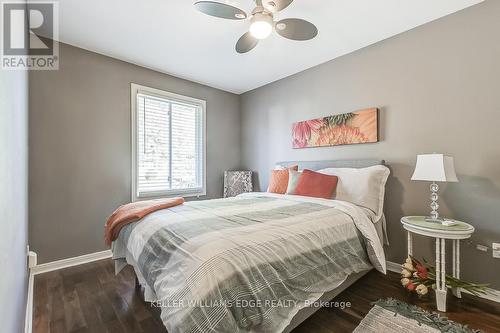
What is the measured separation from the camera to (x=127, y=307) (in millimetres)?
1830

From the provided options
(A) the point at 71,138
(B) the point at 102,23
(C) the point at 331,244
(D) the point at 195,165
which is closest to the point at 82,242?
(A) the point at 71,138

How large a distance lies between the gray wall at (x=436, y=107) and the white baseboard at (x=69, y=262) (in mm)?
3159

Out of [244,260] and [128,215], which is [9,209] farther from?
[244,260]

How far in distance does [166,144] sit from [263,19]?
2430 mm

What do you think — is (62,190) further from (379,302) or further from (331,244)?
(379,302)

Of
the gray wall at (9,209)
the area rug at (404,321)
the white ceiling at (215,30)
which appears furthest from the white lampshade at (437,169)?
the gray wall at (9,209)

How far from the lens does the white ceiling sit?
6.84 feet

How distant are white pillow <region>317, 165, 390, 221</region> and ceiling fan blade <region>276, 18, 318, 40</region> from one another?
152cm

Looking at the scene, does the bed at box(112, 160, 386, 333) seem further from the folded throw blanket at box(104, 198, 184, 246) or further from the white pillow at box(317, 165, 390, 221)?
the white pillow at box(317, 165, 390, 221)

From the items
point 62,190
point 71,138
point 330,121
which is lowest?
point 62,190

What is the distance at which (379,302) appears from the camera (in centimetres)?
187

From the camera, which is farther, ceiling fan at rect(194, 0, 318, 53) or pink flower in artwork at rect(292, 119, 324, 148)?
pink flower in artwork at rect(292, 119, 324, 148)

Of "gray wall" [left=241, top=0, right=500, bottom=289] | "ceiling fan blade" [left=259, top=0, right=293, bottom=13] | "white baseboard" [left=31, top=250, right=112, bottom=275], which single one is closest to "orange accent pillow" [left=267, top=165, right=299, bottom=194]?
"gray wall" [left=241, top=0, right=500, bottom=289]

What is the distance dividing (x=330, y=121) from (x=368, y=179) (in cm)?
103
